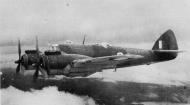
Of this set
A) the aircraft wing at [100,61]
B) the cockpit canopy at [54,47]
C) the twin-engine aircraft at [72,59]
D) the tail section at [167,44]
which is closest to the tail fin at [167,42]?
the tail section at [167,44]

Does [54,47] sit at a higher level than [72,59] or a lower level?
higher

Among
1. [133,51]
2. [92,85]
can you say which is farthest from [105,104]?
[133,51]

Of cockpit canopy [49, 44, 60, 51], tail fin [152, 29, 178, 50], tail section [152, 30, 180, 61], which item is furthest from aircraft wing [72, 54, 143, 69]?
tail fin [152, 29, 178, 50]

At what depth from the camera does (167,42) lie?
1496cm

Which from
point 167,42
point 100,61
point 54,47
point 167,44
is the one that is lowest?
point 100,61

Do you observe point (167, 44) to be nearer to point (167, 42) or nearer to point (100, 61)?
point (167, 42)

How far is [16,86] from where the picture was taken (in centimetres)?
1405

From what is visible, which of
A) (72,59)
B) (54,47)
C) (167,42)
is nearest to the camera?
(72,59)

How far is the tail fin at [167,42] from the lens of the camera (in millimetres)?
14938

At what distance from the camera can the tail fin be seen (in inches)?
588

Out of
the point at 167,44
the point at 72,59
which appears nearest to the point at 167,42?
the point at 167,44

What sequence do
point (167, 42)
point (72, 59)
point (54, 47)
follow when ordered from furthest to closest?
point (167, 42) → point (54, 47) → point (72, 59)

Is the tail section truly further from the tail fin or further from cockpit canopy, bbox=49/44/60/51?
cockpit canopy, bbox=49/44/60/51

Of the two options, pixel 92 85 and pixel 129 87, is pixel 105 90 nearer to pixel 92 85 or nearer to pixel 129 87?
pixel 92 85
